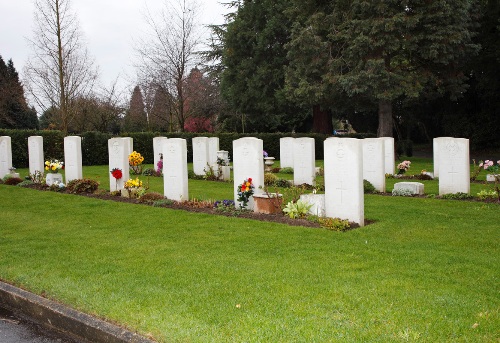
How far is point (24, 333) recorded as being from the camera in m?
4.89

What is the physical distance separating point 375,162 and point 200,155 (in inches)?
260

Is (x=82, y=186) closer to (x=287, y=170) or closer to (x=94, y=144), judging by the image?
(x=287, y=170)

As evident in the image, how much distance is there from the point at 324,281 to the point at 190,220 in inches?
175

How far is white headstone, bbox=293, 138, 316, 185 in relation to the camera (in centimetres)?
1415

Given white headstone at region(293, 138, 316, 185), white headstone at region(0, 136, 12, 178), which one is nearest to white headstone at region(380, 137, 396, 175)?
white headstone at region(293, 138, 316, 185)

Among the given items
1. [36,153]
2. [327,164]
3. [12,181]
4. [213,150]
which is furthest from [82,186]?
[327,164]

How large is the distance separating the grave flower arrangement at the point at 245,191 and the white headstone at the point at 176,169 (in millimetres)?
1814

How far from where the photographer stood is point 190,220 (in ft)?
31.1

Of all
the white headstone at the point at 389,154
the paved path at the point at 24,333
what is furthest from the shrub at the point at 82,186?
the white headstone at the point at 389,154

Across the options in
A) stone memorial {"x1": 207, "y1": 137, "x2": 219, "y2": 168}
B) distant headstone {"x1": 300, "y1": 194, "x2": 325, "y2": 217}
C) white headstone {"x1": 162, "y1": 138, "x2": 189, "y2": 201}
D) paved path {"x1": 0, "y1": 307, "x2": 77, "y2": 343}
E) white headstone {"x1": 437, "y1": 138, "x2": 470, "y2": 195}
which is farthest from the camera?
stone memorial {"x1": 207, "y1": 137, "x2": 219, "y2": 168}

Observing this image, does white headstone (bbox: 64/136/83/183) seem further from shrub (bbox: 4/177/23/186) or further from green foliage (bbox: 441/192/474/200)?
green foliage (bbox: 441/192/474/200)

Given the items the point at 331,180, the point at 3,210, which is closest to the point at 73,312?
the point at 331,180

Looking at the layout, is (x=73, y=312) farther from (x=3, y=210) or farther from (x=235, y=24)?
(x=235, y=24)

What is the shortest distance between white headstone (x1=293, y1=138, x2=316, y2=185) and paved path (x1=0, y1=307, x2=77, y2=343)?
32.8ft
